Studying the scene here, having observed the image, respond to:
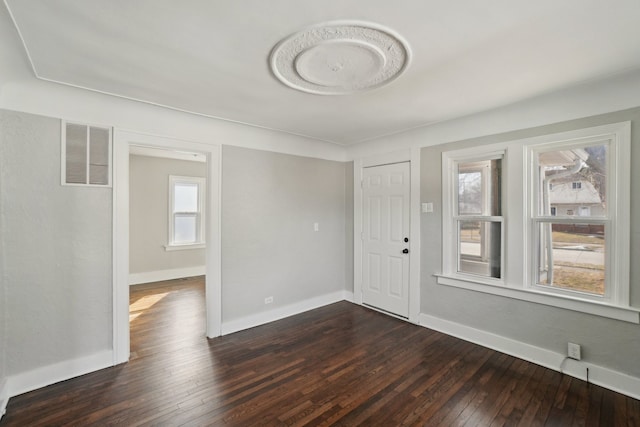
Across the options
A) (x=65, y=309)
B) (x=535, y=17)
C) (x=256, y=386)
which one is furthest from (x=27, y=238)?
(x=535, y=17)

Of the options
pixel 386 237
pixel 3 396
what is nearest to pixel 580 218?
pixel 386 237

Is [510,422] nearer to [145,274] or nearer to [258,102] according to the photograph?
[258,102]

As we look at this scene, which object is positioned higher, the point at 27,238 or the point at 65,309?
the point at 27,238

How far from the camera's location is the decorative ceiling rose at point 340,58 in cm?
162

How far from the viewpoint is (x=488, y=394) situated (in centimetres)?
220

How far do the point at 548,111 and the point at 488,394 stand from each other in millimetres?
2449

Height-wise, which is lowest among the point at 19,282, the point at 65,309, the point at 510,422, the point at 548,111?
the point at 510,422

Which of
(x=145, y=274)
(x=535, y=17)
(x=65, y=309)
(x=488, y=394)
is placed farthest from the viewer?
(x=145, y=274)

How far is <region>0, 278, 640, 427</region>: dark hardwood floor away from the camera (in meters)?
1.95

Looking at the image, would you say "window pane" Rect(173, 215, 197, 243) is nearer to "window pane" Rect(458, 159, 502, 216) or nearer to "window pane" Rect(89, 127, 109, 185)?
"window pane" Rect(89, 127, 109, 185)

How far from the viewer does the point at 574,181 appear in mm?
2521

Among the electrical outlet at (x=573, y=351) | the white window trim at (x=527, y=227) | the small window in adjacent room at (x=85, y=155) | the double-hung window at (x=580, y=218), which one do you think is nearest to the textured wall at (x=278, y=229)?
the small window in adjacent room at (x=85, y=155)

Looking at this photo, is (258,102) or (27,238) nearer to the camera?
(27,238)

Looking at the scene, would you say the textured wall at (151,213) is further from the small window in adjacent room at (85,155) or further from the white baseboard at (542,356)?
the white baseboard at (542,356)
